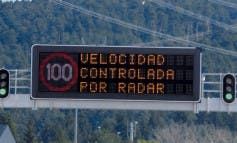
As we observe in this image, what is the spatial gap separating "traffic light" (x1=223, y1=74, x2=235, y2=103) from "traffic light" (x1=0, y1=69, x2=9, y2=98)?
6287 millimetres

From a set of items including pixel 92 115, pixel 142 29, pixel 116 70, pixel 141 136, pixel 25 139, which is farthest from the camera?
pixel 142 29

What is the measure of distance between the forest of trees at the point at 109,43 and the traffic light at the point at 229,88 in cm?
6313

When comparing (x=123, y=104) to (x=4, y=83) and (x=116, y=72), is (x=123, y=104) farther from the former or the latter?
(x=4, y=83)

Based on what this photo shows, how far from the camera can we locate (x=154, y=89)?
3064 cm

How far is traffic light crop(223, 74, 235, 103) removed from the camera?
103 feet

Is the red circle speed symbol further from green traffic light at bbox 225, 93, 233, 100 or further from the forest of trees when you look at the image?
the forest of trees

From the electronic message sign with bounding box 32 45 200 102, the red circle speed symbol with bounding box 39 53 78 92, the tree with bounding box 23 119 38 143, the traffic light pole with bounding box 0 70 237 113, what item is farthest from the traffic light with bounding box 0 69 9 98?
the tree with bounding box 23 119 38 143

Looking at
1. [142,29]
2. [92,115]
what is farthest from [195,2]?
[92,115]

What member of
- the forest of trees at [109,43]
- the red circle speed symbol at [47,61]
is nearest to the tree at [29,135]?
the forest of trees at [109,43]

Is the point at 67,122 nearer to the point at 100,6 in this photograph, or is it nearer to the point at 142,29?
the point at 142,29

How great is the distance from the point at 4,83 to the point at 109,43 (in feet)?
361

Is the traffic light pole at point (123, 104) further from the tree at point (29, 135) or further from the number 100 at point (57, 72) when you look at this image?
the tree at point (29, 135)

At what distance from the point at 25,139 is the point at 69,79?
240 feet

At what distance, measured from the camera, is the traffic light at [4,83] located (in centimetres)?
3186
